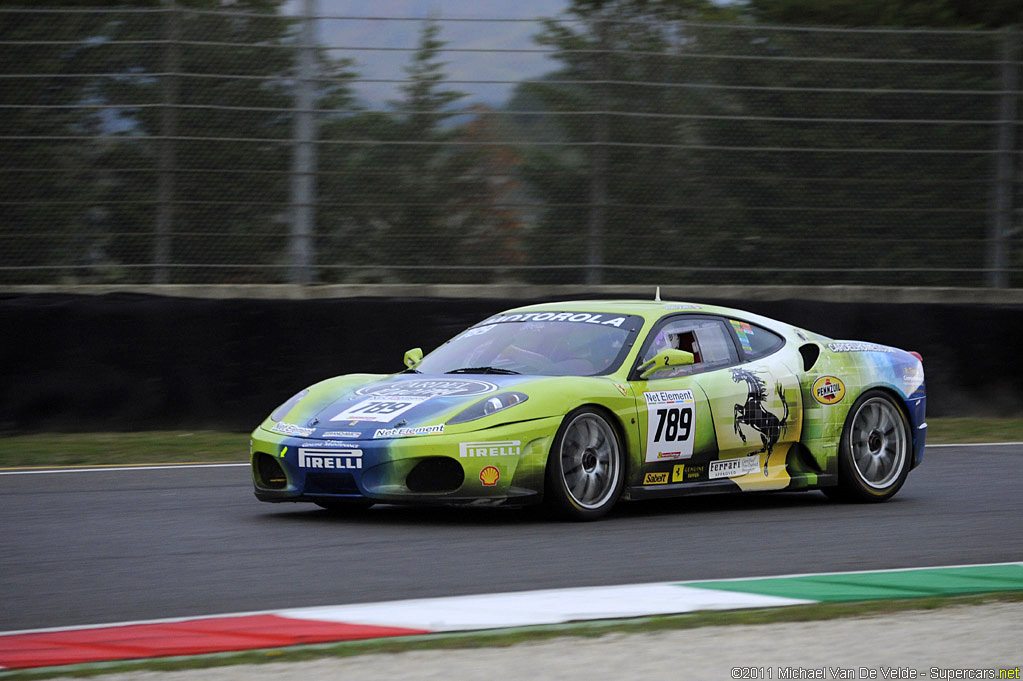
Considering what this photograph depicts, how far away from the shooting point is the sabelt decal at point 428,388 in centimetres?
809

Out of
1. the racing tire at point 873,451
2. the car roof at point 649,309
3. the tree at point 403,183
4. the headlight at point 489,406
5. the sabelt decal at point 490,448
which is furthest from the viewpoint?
the tree at point 403,183

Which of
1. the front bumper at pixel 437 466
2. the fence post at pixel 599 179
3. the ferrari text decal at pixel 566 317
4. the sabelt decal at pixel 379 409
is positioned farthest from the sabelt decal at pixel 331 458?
the fence post at pixel 599 179

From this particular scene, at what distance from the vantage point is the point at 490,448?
7.66 m

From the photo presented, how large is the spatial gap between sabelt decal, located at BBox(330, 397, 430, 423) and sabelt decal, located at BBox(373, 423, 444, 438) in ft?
0.33

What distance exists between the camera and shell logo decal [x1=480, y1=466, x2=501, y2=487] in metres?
7.66

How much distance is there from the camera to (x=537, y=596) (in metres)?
5.83

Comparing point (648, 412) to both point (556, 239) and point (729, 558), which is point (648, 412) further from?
point (556, 239)

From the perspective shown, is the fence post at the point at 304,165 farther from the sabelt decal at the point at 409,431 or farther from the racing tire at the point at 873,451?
the sabelt decal at the point at 409,431

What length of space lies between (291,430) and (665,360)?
211 centimetres

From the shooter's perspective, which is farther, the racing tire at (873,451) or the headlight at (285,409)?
the racing tire at (873,451)

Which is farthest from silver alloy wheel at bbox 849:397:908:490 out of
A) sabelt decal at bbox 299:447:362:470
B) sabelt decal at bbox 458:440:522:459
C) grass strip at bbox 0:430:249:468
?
grass strip at bbox 0:430:249:468

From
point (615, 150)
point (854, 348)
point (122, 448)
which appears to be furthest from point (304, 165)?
point (854, 348)

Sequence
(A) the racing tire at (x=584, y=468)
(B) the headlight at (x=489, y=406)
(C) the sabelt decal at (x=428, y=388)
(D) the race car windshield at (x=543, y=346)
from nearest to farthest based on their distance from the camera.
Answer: (B) the headlight at (x=489, y=406) < (A) the racing tire at (x=584, y=468) < (C) the sabelt decal at (x=428, y=388) < (D) the race car windshield at (x=543, y=346)

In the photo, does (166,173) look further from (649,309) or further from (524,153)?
(649,309)
